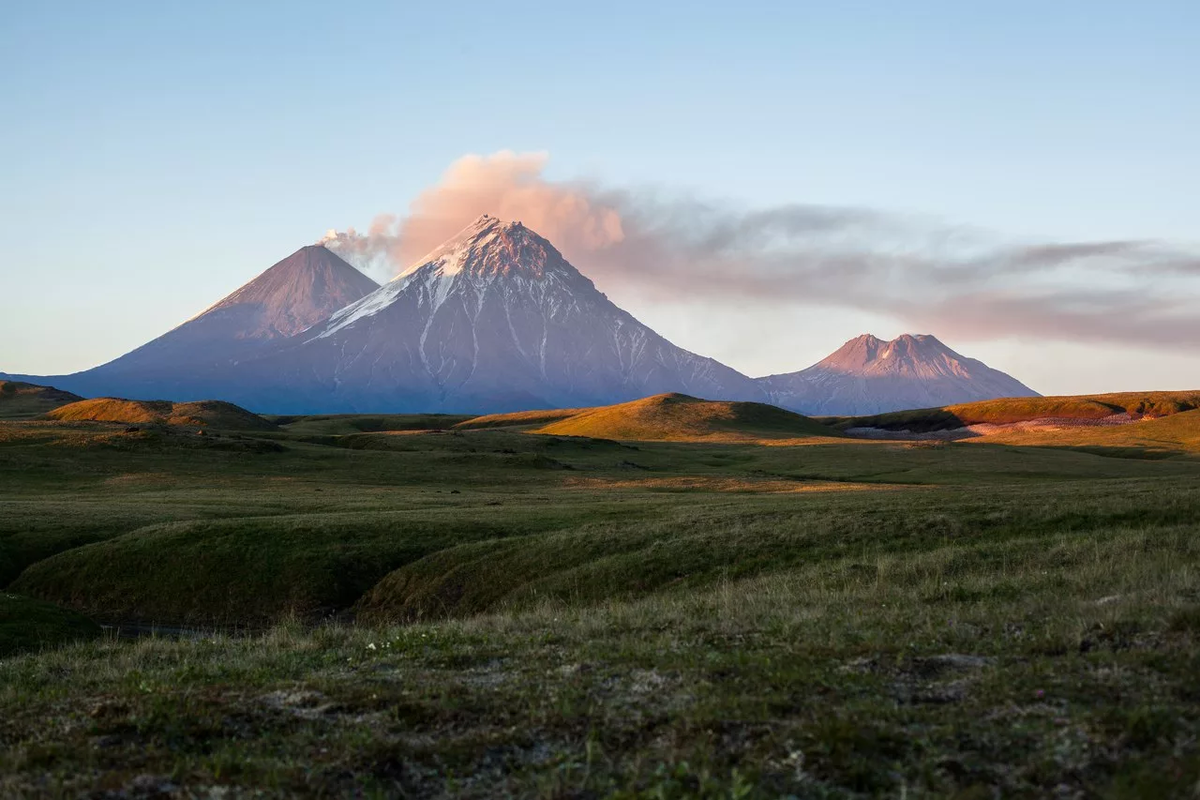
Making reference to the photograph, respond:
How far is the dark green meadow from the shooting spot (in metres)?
10.1

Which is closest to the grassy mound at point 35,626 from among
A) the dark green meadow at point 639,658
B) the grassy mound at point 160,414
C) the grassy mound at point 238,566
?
the dark green meadow at point 639,658

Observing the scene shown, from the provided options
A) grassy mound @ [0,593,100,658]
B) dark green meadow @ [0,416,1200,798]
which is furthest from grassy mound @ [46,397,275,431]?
grassy mound @ [0,593,100,658]

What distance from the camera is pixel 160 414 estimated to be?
161 meters

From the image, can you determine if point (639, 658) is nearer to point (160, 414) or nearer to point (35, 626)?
point (35, 626)

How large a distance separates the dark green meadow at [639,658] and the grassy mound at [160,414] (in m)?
116

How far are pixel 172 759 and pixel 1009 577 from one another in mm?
20115

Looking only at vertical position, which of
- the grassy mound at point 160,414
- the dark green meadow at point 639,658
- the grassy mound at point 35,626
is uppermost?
the grassy mound at point 160,414

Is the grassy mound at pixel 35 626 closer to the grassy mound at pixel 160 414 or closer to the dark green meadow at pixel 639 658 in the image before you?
the dark green meadow at pixel 639 658

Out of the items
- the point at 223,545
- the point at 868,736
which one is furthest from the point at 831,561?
the point at 223,545

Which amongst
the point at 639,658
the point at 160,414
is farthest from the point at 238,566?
the point at 160,414

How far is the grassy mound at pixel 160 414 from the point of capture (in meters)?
157

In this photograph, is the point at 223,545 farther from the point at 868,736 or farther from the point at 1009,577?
the point at 868,736

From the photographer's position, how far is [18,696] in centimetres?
1504

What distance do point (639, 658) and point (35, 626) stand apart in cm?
2628
